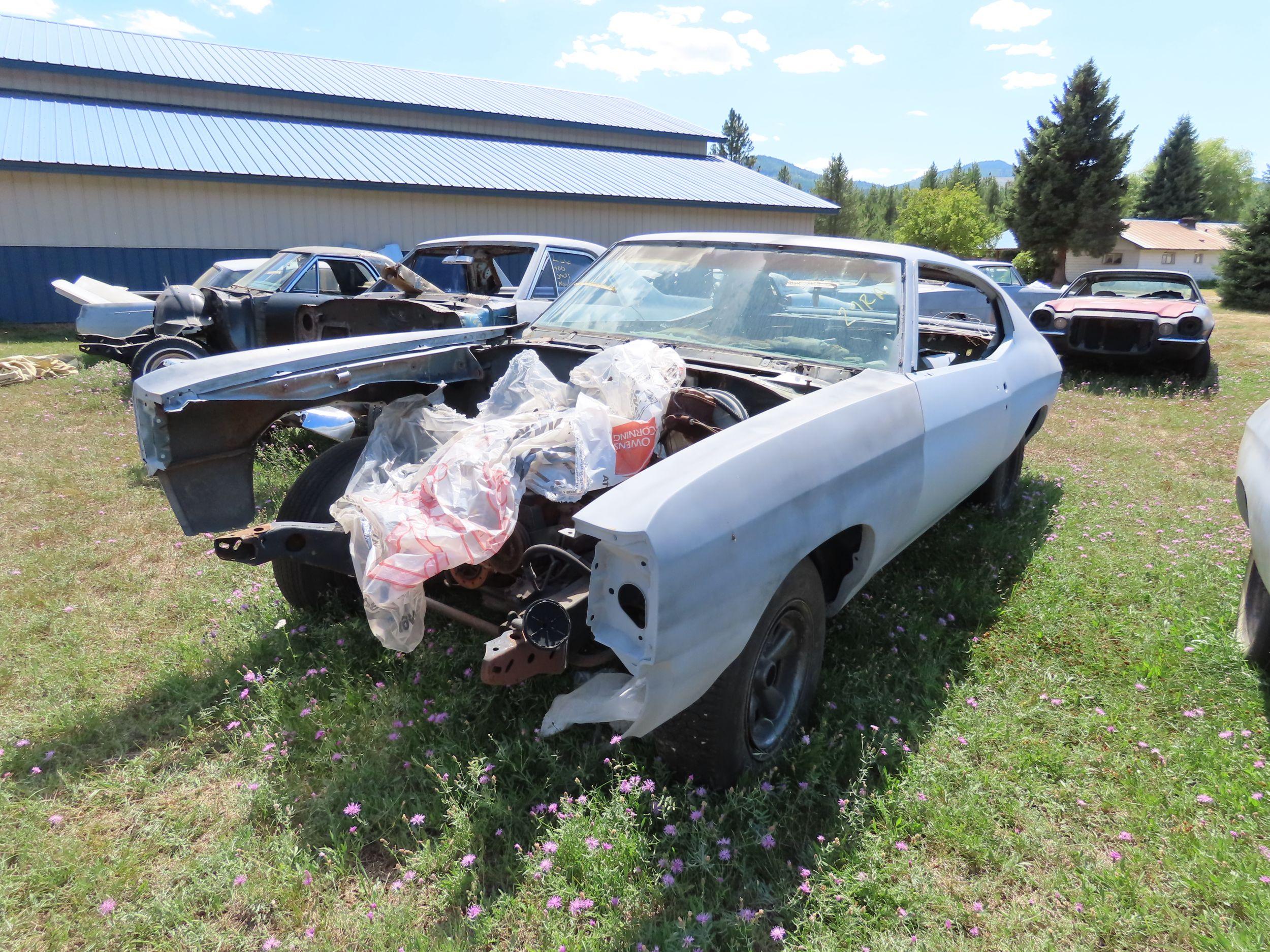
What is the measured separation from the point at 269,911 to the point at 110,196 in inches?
656

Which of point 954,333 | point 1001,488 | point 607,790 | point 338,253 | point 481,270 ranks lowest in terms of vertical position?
point 607,790

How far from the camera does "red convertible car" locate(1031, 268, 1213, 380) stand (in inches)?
357

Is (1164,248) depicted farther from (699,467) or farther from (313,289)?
(699,467)

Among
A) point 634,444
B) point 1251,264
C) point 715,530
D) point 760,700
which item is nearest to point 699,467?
point 715,530

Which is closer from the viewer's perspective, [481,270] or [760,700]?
[760,700]

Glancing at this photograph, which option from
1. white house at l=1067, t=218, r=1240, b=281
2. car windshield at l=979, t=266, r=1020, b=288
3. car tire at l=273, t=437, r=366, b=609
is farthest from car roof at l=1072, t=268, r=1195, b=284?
white house at l=1067, t=218, r=1240, b=281

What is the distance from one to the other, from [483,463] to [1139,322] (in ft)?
30.6

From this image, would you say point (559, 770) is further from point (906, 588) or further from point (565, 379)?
point (906, 588)

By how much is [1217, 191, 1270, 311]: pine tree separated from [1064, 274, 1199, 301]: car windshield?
1832 centimetres

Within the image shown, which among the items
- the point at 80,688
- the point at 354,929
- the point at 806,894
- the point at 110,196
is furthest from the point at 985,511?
the point at 110,196

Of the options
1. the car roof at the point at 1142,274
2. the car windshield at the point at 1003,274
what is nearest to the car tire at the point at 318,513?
the car roof at the point at 1142,274

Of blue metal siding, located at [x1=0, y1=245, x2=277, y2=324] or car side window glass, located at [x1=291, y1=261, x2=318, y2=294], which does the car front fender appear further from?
blue metal siding, located at [x1=0, y1=245, x2=277, y2=324]

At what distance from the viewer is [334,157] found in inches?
693

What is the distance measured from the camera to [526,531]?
258 cm
